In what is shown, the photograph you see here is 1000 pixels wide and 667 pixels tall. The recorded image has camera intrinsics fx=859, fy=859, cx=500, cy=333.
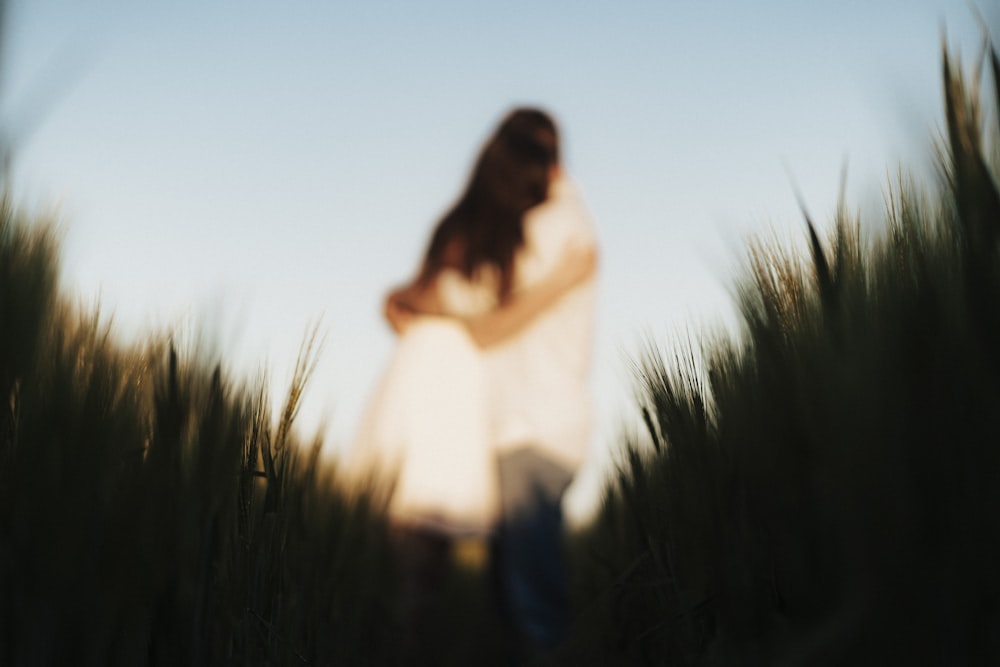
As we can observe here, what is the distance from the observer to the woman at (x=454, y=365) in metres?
2.26

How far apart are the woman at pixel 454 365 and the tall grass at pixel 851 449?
1.26m

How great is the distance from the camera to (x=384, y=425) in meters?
2.33

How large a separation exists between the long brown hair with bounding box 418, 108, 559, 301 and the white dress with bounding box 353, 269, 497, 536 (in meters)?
0.07

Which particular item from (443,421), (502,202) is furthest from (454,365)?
(502,202)

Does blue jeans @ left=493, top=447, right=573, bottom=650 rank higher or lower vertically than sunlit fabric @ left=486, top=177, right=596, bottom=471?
lower

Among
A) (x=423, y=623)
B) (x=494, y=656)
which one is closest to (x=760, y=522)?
(x=494, y=656)

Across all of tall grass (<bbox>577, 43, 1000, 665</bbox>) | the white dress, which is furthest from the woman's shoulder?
tall grass (<bbox>577, 43, 1000, 665</bbox>)

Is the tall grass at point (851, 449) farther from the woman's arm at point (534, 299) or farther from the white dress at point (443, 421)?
the white dress at point (443, 421)

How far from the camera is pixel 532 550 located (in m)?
2.13

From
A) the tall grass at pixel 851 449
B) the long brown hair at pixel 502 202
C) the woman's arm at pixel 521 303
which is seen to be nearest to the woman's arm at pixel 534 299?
the woman's arm at pixel 521 303

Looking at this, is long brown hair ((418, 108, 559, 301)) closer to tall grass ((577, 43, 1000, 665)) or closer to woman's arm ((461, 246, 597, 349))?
woman's arm ((461, 246, 597, 349))

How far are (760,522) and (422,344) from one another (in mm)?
1540

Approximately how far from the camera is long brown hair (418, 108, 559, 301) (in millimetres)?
2314

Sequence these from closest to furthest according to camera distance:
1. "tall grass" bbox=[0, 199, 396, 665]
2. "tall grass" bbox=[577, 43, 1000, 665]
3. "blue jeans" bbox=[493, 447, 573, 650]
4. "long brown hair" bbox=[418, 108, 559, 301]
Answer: "tall grass" bbox=[577, 43, 1000, 665] < "tall grass" bbox=[0, 199, 396, 665] < "blue jeans" bbox=[493, 447, 573, 650] < "long brown hair" bbox=[418, 108, 559, 301]
